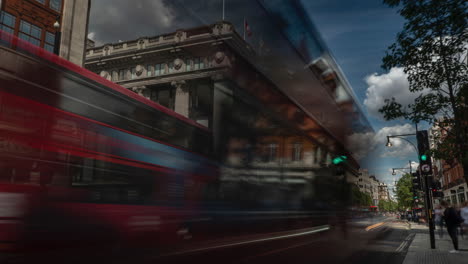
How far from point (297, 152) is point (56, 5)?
882 centimetres

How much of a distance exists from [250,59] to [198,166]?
165cm

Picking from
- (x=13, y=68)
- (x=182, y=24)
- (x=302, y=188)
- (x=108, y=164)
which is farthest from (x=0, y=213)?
(x=302, y=188)

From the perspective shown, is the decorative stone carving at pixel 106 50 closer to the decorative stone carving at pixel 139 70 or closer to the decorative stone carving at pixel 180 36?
the decorative stone carving at pixel 139 70

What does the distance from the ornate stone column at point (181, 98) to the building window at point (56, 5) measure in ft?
24.4

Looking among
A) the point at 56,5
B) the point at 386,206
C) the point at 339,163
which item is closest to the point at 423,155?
the point at 339,163

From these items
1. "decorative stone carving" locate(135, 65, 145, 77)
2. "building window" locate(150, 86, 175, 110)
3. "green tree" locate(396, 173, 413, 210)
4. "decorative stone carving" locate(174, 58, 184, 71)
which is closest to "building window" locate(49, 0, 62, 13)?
"decorative stone carving" locate(135, 65, 145, 77)

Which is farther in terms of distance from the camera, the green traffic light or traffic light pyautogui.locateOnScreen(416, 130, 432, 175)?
traffic light pyautogui.locateOnScreen(416, 130, 432, 175)

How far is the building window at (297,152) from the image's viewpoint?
5.64 metres

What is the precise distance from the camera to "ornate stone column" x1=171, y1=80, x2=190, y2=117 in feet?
13.9

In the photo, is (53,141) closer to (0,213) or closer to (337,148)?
(0,213)

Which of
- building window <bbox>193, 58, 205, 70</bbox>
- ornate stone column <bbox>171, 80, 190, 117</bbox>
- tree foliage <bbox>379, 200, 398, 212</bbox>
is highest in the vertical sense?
building window <bbox>193, 58, 205, 70</bbox>

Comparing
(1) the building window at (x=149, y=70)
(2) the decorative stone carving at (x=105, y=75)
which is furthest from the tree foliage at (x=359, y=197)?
(2) the decorative stone carving at (x=105, y=75)

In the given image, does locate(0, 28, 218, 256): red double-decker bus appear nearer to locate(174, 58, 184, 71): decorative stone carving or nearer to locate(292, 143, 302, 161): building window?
locate(174, 58, 184, 71): decorative stone carving

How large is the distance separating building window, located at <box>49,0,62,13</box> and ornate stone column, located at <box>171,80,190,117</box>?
743 cm
